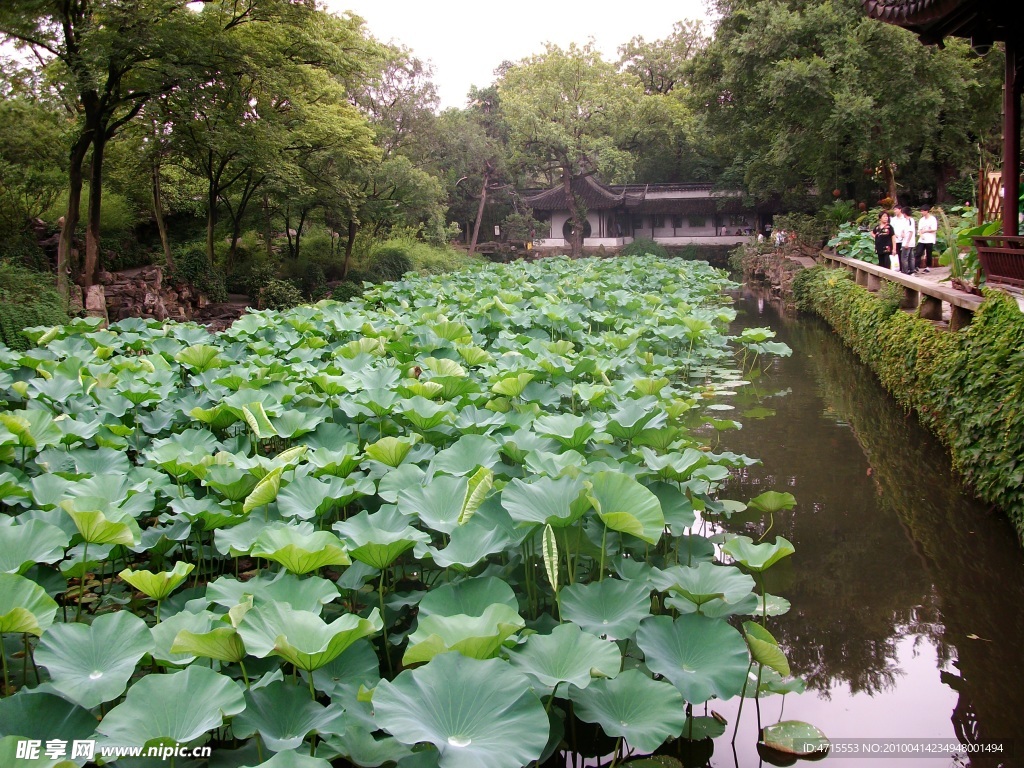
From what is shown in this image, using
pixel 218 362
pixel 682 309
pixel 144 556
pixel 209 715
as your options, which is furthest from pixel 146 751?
pixel 682 309

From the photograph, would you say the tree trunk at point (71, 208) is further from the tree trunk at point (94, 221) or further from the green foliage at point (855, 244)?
the green foliage at point (855, 244)

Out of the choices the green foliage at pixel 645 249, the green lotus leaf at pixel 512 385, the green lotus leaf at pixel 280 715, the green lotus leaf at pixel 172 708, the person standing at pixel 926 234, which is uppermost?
the green foliage at pixel 645 249

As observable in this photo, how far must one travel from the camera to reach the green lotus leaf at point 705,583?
8.11ft

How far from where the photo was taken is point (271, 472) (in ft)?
9.06

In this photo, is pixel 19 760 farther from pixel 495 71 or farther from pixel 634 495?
pixel 495 71

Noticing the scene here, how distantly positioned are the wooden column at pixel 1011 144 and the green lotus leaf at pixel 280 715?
7.35 metres

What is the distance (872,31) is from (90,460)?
63.6 feet

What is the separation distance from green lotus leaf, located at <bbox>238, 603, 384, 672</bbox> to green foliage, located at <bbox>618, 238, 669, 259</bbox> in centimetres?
3173

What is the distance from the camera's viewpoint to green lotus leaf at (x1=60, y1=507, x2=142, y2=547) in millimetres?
2342

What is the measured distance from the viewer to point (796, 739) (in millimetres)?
2715

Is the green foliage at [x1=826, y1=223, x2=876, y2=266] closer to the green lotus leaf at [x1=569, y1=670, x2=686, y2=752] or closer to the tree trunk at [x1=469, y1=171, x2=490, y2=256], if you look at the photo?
the green lotus leaf at [x1=569, y1=670, x2=686, y2=752]

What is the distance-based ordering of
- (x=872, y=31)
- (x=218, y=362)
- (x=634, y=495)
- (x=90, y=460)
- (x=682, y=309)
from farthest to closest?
(x=872, y=31) → (x=682, y=309) → (x=218, y=362) → (x=90, y=460) → (x=634, y=495)

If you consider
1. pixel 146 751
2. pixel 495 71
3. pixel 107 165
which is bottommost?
pixel 146 751

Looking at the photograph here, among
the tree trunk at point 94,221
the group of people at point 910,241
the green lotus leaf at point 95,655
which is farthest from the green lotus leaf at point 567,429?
the tree trunk at point 94,221
